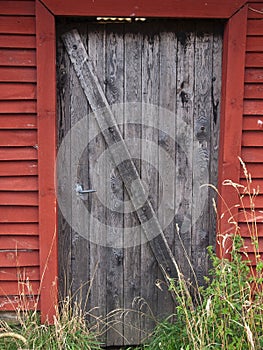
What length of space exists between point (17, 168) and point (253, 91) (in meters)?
1.71

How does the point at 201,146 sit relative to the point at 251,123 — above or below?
below

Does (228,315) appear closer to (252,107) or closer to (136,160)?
(136,160)

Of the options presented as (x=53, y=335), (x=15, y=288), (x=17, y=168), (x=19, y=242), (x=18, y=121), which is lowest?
(x=53, y=335)

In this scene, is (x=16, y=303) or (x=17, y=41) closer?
(x=17, y=41)

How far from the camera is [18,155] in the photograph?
3.37m

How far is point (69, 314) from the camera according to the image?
3518 mm

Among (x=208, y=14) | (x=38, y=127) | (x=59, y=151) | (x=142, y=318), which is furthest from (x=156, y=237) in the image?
(x=208, y=14)

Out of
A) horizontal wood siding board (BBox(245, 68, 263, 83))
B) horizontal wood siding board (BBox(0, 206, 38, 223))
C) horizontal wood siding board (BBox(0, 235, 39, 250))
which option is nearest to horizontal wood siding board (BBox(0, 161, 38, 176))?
horizontal wood siding board (BBox(0, 206, 38, 223))

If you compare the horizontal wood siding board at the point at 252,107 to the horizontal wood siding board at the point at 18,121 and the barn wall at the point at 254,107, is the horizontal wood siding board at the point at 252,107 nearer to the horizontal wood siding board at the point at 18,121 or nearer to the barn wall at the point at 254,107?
the barn wall at the point at 254,107

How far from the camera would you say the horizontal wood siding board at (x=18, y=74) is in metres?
3.26

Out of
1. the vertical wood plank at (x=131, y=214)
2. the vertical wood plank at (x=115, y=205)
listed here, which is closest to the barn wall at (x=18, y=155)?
the vertical wood plank at (x=115, y=205)

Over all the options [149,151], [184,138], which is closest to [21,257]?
[149,151]

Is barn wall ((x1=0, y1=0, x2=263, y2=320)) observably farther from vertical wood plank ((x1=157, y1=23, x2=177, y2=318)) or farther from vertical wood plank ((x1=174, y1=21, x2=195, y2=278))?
vertical wood plank ((x1=157, y1=23, x2=177, y2=318))

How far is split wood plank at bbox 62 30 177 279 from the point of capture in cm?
343
